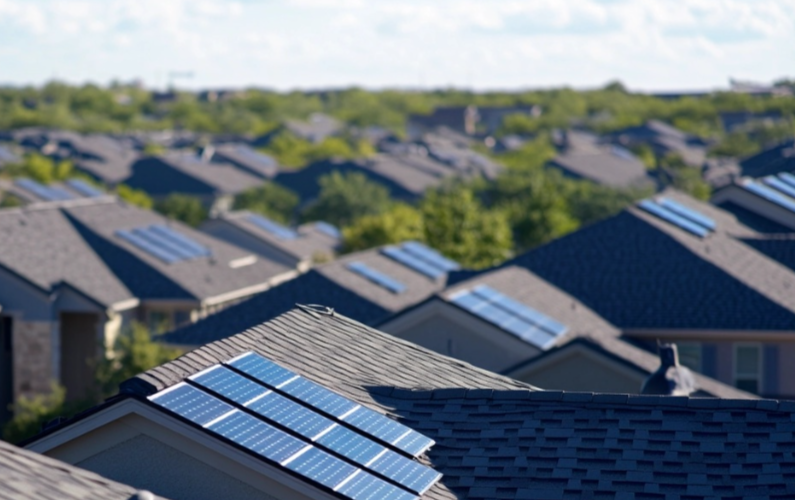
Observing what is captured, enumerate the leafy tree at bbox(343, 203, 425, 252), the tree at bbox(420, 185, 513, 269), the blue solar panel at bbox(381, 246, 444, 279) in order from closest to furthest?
the blue solar panel at bbox(381, 246, 444, 279)
the tree at bbox(420, 185, 513, 269)
the leafy tree at bbox(343, 203, 425, 252)

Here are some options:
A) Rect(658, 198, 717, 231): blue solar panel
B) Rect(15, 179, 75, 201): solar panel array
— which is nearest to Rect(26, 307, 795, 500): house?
Rect(658, 198, 717, 231): blue solar panel

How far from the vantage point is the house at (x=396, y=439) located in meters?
10.0

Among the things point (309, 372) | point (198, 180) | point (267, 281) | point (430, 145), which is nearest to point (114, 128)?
point (430, 145)

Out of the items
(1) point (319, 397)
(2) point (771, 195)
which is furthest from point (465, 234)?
(1) point (319, 397)

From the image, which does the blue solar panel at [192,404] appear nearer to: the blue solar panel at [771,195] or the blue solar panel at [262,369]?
the blue solar panel at [262,369]

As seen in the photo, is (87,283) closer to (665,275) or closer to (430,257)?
(430,257)

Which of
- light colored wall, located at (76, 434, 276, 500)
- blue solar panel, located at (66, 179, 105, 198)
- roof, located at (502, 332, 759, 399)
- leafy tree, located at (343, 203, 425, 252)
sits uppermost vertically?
light colored wall, located at (76, 434, 276, 500)

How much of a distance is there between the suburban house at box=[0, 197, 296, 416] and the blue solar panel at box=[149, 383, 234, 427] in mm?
22600

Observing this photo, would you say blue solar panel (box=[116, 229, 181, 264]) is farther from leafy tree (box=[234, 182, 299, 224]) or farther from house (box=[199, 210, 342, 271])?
leafy tree (box=[234, 182, 299, 224])

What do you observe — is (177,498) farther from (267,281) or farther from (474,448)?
(267,281)

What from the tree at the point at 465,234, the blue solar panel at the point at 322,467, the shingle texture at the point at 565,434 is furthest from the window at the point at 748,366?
the tree at the point at 465,234

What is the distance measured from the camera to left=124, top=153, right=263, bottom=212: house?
253 feet

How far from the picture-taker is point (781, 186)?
32125 millimetres

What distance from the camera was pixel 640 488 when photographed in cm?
1012
